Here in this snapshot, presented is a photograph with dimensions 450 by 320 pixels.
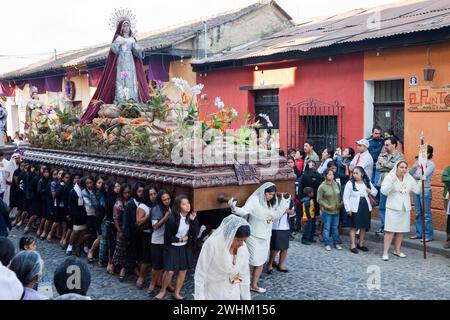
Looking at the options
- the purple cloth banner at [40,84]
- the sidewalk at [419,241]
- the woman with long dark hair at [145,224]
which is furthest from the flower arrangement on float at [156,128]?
the purple cloth banner at [40,84]

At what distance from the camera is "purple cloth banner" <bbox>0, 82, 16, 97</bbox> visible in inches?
1064

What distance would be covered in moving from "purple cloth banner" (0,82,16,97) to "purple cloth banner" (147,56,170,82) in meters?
14.2

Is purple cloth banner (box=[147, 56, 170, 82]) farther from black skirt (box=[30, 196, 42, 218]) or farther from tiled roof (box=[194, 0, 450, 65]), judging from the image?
black skirt (box=[30, 196, 42, 218])

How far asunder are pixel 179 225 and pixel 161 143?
1372 millimetres

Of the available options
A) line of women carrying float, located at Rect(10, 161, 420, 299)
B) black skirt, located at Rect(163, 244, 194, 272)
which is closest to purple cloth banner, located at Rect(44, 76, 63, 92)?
line of women carrying float, located at Rect(10, 161, 420, 299)

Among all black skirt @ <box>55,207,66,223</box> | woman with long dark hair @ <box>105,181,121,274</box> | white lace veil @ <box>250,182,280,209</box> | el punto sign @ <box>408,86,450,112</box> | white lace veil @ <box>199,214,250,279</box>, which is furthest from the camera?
el punto sign @ <box>408,86,450,112</box>

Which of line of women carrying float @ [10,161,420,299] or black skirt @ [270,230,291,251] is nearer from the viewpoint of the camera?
line of women carrying float @ [10,161,420,299]

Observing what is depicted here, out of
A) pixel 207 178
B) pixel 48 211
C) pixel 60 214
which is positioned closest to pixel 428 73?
pixel 207 178

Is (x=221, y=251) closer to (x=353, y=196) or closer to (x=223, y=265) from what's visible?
(x=223, y=265)

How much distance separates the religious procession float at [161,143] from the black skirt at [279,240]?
1.92 feet

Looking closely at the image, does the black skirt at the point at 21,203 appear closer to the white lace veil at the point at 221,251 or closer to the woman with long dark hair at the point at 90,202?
the woman with long dark hair at the point at 90,202

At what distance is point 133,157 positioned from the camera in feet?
24.3

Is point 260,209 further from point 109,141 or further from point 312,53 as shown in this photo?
point 312,53
